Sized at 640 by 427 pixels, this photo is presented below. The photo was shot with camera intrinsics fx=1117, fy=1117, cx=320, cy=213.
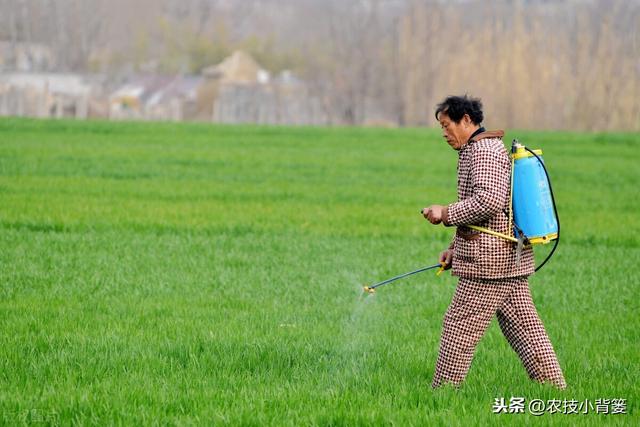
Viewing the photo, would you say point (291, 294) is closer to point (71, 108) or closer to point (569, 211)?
point (569, 211)

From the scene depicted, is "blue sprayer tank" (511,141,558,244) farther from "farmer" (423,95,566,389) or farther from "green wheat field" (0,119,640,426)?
"green wheat field" (0,119,640,426)

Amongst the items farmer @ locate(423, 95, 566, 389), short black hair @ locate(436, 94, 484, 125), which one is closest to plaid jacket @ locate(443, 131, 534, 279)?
farmer @ locate(423, 95, 566, 389)

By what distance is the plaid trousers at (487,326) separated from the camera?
612 cm

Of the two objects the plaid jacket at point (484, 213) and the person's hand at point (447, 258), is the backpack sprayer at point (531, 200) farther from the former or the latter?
the person's hand at point (447, 258)

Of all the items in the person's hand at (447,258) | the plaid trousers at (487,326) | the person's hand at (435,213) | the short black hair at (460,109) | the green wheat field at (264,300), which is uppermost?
the short black hair at (460,109)

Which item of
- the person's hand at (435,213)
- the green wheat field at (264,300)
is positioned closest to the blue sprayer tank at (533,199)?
the person's hand at (435,213)

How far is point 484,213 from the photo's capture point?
5965mm

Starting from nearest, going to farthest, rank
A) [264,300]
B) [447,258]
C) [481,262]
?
1. [481,262]
2. [447,258]
3. [264,300]

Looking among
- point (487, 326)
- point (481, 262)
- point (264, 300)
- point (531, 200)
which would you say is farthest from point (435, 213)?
point (264, 300)

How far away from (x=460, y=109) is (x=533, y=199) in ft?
2.07

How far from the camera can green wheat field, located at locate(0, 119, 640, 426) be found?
5895 mm

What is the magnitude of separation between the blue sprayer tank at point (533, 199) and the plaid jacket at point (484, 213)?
0.24ft

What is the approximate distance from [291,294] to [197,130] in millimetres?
24211

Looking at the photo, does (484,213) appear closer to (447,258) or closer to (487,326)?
(447,258)
